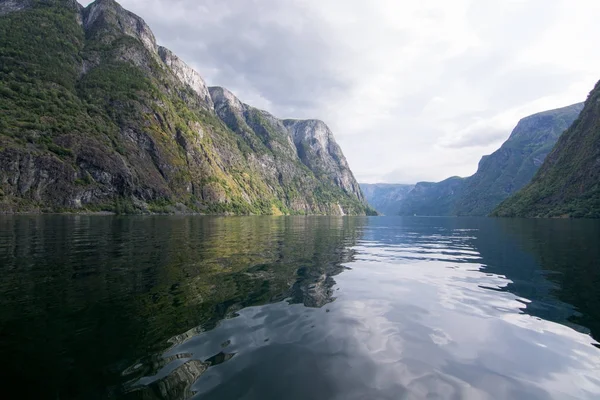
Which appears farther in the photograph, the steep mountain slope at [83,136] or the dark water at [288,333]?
the steep mountain slope at [83,136]

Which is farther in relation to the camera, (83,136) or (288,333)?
(83,136)

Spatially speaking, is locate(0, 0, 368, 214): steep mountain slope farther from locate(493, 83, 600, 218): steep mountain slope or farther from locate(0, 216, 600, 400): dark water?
locate(493, 83, 600, 218): steep mountain slope

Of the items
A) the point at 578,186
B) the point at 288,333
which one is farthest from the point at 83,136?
the point at 578,186

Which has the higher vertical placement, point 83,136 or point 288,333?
point 83,136

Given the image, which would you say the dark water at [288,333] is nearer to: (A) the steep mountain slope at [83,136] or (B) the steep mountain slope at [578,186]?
(A) the steep mountain slope at [83,136]

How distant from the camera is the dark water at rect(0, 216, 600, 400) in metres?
6.80

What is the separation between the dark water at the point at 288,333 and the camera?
22.3 ft

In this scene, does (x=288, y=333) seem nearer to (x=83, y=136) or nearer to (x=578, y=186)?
(x=83, y=136)

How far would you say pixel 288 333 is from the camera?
987 centimetres

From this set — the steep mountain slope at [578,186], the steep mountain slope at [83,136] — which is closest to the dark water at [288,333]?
the steep mountain slope at [83,136]

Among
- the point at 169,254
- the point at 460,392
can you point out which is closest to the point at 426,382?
the point at 460,392

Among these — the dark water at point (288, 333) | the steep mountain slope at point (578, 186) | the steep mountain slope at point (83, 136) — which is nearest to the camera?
the dark water at point (288, 333)

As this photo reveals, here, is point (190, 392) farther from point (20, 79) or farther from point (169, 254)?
point (20, 79)

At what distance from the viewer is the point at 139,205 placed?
13000cm
